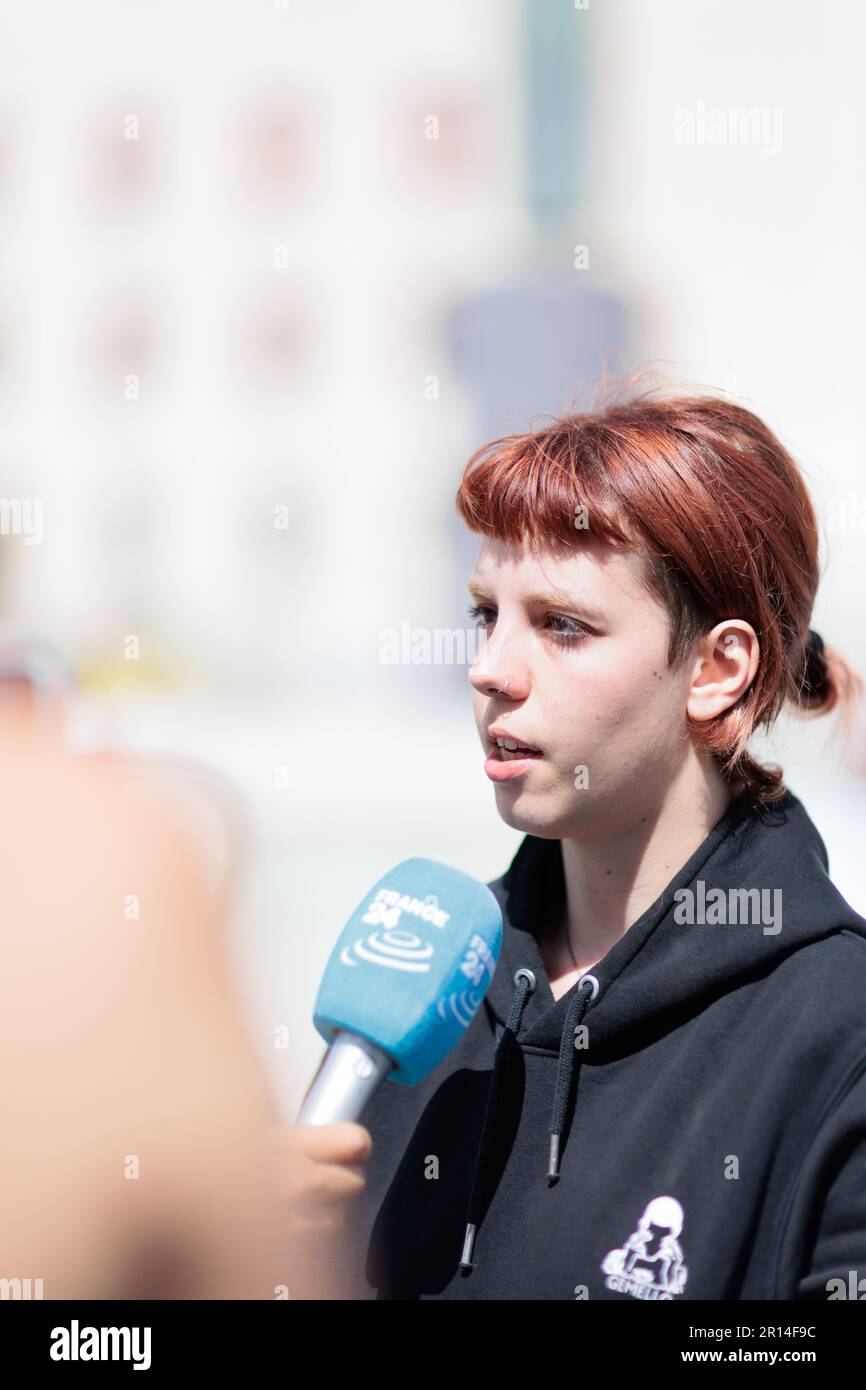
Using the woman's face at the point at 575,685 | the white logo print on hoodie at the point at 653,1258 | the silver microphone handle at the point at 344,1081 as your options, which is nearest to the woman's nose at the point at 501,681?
the woman's face at the point at 575,685

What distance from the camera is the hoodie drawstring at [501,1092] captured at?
110 centimetres

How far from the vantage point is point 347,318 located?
159 inches

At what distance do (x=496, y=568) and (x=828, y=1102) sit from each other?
1.86 ft

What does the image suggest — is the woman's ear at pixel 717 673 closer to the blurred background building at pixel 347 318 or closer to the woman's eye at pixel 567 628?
the woman's eye at pixel 567 628

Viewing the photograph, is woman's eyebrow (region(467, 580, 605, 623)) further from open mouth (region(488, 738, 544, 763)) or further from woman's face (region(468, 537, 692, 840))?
open mouth (region(488, 738, 544, 763))

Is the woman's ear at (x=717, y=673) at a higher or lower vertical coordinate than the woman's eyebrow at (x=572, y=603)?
lower

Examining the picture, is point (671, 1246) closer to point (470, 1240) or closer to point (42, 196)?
point (470, 1240)

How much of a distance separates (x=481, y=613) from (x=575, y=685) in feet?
0.56

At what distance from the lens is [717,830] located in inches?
46.9

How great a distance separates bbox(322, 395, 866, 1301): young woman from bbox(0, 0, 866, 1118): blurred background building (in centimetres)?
251
